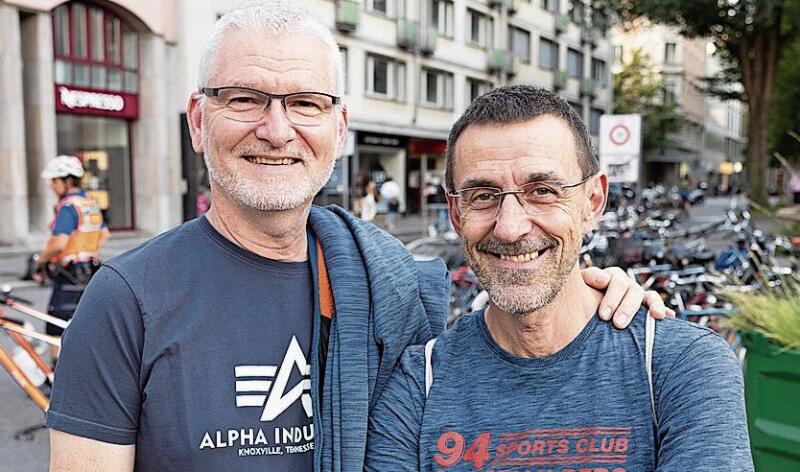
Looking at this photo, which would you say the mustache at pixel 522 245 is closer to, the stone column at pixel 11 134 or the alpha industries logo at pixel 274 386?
the alpha industries logo at pixel 274 386

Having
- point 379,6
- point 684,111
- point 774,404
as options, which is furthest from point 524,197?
point 684,111

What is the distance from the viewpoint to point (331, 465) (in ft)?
4.91

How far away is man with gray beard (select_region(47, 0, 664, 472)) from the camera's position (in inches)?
55.7

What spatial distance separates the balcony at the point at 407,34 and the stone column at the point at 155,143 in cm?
737

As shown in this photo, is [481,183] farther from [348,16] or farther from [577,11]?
[577,11]

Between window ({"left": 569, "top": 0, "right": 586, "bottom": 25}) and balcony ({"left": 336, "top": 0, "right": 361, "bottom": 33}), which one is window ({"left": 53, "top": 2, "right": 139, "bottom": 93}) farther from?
window ({"left": 569, "top": 0, "right": 586, "bottom": 25})

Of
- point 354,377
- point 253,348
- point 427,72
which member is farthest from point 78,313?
point 427,72

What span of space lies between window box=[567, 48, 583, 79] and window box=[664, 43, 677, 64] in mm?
25877

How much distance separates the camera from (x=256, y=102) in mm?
1631

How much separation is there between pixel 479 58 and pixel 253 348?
1013 inches

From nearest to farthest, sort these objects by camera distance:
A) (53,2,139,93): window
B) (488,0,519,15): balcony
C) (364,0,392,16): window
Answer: (53,2,139,93): window → (488,0,519,15): balcony → (364,0,392,16): window

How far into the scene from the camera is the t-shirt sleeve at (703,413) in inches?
53.1

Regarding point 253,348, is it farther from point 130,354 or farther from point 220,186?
point 220,186

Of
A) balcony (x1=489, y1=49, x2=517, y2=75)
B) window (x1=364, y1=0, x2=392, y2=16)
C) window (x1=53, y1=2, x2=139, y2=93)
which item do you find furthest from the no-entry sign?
balcony (x1=489, y1=49, x2=517, y2=75)
